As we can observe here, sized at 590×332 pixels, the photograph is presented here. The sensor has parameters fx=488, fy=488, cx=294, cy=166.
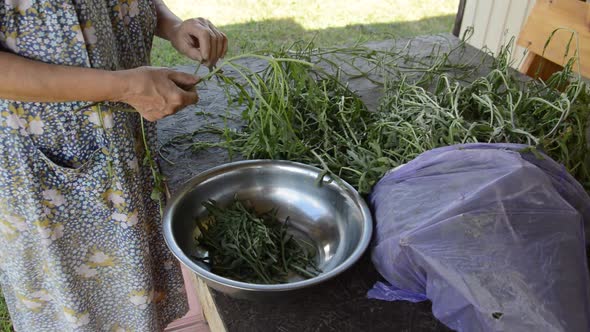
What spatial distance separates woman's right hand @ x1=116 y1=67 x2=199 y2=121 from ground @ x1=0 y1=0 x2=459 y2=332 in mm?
2555

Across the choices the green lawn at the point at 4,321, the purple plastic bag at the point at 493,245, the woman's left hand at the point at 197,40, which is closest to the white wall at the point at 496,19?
the woman's left hand at the point at 197,40

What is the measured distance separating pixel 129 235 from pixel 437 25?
11.6 ft

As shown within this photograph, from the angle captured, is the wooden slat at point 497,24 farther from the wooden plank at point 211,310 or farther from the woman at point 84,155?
the wooden plank at point 211,310

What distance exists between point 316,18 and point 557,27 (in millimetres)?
2663

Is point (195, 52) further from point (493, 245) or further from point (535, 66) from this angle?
point (535, 66)

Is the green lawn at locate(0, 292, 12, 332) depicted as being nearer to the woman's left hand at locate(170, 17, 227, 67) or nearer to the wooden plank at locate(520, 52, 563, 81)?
the woman's left hand at locate(170, 17, 227, 67)

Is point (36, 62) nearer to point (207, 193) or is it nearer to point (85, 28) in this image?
point (85, 28)

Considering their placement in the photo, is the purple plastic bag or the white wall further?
the white wall

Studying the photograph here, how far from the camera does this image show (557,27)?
5.26 ft

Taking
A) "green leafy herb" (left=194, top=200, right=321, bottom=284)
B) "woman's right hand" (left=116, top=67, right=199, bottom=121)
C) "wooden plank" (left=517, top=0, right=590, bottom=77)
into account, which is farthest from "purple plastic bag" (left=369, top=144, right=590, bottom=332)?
"wooden plank" (left=517, top=0, right=590, bottom=77)

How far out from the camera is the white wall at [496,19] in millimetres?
2611

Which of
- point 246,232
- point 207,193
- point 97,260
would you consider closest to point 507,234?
point 246,232

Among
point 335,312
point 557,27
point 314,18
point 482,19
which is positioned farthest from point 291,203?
point 314,18

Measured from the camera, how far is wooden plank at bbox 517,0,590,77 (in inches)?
59.6
